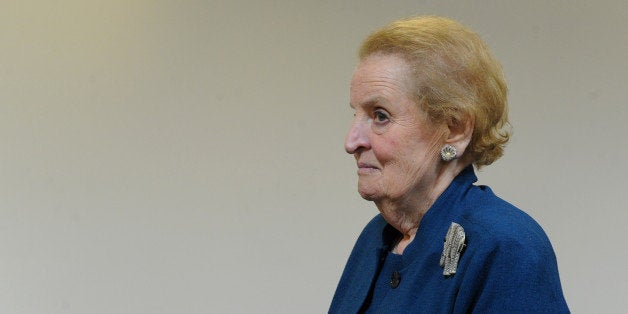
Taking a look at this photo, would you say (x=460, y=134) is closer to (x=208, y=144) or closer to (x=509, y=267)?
(x=509, y=267)

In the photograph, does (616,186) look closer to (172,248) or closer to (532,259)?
(172,248)

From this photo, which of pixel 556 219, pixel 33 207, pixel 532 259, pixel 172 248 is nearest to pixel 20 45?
pixel 33 207

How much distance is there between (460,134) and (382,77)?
0.60ft

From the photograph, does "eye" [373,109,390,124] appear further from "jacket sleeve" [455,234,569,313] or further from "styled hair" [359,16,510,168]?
"jacket sleeve" [455,234,569,313]

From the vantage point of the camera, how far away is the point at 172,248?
3236mm

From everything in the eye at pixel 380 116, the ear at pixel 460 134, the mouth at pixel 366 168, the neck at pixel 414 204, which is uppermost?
the eye at pixel 380 116

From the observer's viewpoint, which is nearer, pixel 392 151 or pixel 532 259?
pixel 532 259

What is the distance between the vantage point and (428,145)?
1.66 m

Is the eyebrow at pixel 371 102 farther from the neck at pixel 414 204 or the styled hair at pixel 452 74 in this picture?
the neck at pixel 414 204

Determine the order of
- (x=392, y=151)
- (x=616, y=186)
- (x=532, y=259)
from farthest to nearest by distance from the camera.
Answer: (x=616, y=186), (x=392, y=151), (x=532, y=259)

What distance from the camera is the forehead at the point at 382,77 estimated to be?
5.40 ft

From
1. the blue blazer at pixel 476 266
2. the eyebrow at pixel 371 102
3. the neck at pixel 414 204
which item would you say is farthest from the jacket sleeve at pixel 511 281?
the eyebrow at pixel 371 102

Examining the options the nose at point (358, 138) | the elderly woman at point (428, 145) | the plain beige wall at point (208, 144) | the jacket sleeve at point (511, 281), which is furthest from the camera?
the plain beige wall at point (208, 144)

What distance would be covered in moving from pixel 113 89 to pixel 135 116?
12cm
